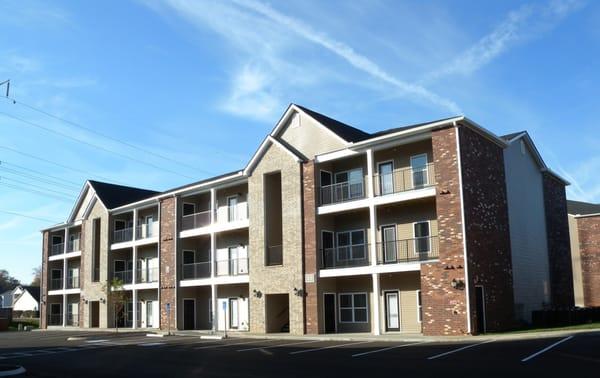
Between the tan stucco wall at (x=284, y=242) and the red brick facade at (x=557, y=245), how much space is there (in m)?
14.4

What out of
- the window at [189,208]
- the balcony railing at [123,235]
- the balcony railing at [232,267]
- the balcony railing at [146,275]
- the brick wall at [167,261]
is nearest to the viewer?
the balcony railing at [232,267]

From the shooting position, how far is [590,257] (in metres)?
42.7

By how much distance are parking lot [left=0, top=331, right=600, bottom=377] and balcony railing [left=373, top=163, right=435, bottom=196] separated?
7687 millimetres

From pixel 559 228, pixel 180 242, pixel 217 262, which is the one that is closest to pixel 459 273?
pixel 559 228

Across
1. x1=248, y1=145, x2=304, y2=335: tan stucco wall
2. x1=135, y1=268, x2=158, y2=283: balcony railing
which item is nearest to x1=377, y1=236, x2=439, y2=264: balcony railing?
x1=248, y1=145, x2=304, y2=335: tan stucco wall

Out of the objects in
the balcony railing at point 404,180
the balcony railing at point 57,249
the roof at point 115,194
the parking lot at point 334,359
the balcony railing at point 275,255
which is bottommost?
the parking lot at point 334,359

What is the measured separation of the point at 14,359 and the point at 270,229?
15.0m

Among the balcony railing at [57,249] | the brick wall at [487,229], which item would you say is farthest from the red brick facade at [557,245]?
the balcony railing at [57,249]

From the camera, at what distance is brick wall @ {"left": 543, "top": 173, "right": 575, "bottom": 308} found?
1346 inches

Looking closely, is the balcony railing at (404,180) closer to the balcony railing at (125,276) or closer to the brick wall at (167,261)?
the brick wall at (167,261)

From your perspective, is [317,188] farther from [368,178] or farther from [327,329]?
[327,329]

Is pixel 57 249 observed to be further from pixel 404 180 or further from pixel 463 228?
pixel 463 228

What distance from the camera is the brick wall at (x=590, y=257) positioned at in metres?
42.0

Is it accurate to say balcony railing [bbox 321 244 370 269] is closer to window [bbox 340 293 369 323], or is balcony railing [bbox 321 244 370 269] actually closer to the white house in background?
window [bbox 340 293 369 323]
